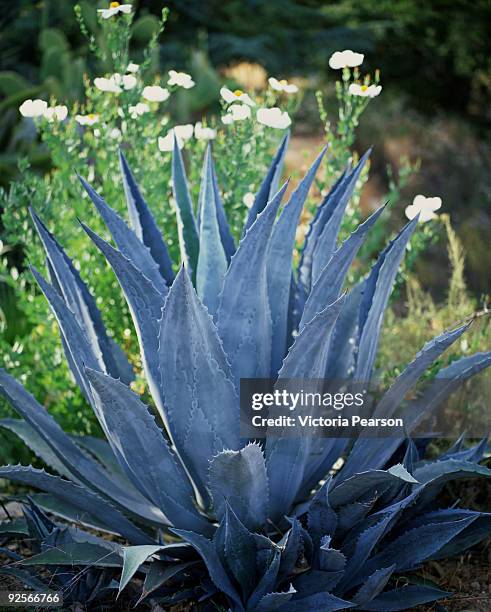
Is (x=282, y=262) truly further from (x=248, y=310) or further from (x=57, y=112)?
(x=57, y=112)

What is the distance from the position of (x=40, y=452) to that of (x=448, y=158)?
622 centimetres

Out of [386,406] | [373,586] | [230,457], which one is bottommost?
[373,586]

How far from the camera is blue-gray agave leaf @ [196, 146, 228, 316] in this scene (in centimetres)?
231

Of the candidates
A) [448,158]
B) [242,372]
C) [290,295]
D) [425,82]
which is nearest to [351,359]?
[290,295]

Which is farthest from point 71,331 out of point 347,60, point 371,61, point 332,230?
point 371,61

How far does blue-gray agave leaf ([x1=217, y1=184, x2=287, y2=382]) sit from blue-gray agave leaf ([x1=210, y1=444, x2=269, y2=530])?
0.99 ft

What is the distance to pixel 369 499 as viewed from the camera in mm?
2127

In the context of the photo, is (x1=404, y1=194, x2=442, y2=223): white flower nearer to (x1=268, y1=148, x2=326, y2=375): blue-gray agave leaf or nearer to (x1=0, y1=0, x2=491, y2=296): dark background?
(x1=268, y1=148, x2=326, y2=375): blue-gray agave leaf

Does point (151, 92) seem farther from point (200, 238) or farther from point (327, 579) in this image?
point (327, 579)

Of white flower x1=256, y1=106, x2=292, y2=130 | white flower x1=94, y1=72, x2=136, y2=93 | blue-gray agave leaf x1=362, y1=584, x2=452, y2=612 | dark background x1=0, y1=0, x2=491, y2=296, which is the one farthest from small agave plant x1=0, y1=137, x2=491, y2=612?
dark background x1=0, y1=0, x2=491, y2=296

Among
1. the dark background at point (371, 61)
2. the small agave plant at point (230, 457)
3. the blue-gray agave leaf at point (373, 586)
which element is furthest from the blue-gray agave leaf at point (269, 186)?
the dark background at point (371, 61)

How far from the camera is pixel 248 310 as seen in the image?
2.13 m

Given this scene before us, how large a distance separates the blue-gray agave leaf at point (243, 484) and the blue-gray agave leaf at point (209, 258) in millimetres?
534

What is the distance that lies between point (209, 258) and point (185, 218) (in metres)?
0.21
